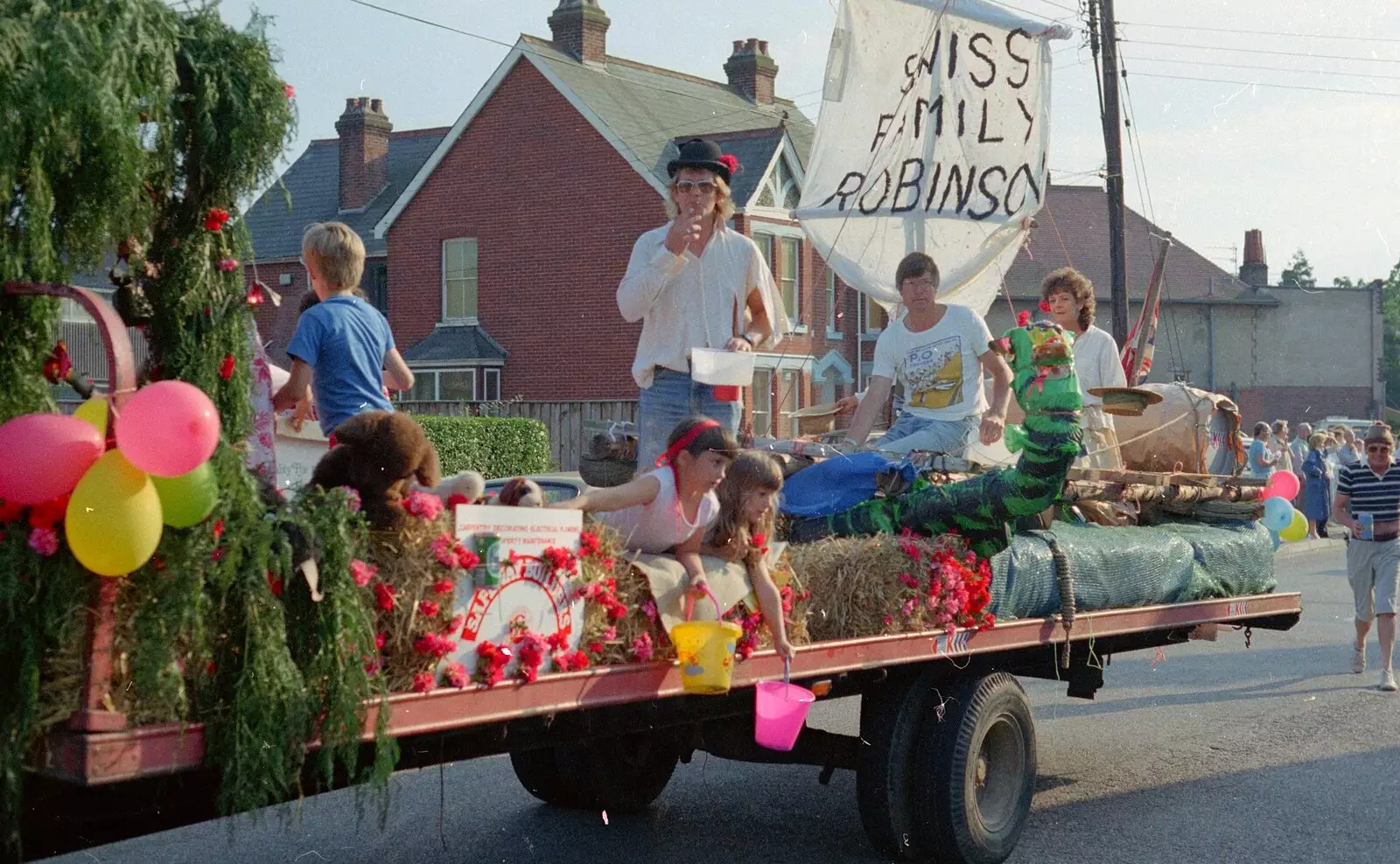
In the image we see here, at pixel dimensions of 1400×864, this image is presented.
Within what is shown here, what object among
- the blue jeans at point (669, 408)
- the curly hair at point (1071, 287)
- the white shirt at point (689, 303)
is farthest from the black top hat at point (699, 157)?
the curly hair at point (1071, 287)

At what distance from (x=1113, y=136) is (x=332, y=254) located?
16.4m

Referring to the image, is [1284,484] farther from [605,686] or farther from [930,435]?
[605,686]

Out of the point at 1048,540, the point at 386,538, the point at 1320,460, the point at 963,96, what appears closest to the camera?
the point at 386,538

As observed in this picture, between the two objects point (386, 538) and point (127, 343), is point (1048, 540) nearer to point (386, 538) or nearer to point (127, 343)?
point (386, 538)

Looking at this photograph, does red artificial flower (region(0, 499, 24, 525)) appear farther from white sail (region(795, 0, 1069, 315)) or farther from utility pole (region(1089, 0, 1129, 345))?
utility pole (region(1089, 0, 1129, 345))

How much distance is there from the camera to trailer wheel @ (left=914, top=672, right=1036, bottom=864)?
545 cm

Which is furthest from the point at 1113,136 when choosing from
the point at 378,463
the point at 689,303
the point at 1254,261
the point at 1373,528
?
the point at 1254,261

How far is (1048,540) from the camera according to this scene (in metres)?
6.20

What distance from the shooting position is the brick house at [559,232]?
30625mm

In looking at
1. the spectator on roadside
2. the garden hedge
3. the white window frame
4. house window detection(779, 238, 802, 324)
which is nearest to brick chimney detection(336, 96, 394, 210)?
the white window frame

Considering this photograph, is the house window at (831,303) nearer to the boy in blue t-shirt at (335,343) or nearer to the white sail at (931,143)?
the white sail at (931,143)

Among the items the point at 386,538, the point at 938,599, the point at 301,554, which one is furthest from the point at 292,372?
the point at 938,599

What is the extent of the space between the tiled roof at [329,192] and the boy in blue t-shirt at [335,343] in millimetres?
30036

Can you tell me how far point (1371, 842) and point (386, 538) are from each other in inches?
Result: 180
